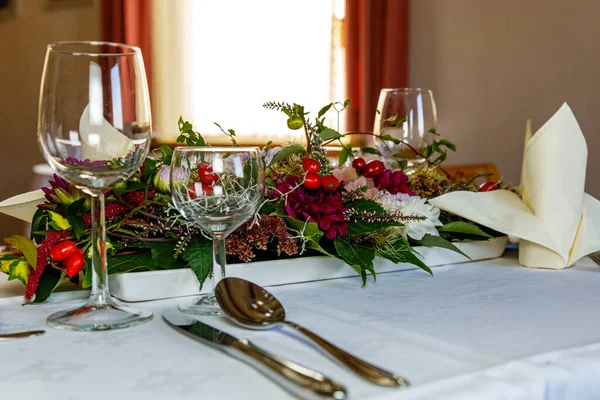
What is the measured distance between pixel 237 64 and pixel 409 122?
2.56 m

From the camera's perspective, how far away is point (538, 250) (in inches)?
41.5

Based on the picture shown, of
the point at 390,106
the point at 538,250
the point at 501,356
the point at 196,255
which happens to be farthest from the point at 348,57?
the point at 501,356

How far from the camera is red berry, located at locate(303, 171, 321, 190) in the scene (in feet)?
3.07

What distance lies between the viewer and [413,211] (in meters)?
1.01

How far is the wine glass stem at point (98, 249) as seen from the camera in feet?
2.37

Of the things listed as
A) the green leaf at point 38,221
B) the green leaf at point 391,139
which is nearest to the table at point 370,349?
the green leaf at point 38,221

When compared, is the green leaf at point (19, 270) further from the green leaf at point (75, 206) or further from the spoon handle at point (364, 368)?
the spoon handle at point (364, 368)

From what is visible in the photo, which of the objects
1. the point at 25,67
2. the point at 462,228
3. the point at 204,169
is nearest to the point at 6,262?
the point at 204,169

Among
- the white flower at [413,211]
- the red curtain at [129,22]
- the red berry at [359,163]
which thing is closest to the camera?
the white flower at [413,211]

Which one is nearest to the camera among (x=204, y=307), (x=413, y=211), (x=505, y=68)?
(x=204, y=307)

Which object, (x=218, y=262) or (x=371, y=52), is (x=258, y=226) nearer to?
(x=218, y=262)

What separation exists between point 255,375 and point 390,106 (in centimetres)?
88

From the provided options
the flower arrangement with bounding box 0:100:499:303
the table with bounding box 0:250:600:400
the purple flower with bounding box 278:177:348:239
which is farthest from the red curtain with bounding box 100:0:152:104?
the table with bounding box 0:250:600:400

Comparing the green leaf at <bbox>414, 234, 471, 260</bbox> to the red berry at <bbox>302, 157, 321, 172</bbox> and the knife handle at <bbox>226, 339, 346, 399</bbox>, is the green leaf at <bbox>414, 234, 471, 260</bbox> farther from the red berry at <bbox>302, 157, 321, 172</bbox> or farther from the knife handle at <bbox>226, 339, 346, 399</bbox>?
the knife handle at <bbox>226, 339, 346, 399</bbox>
